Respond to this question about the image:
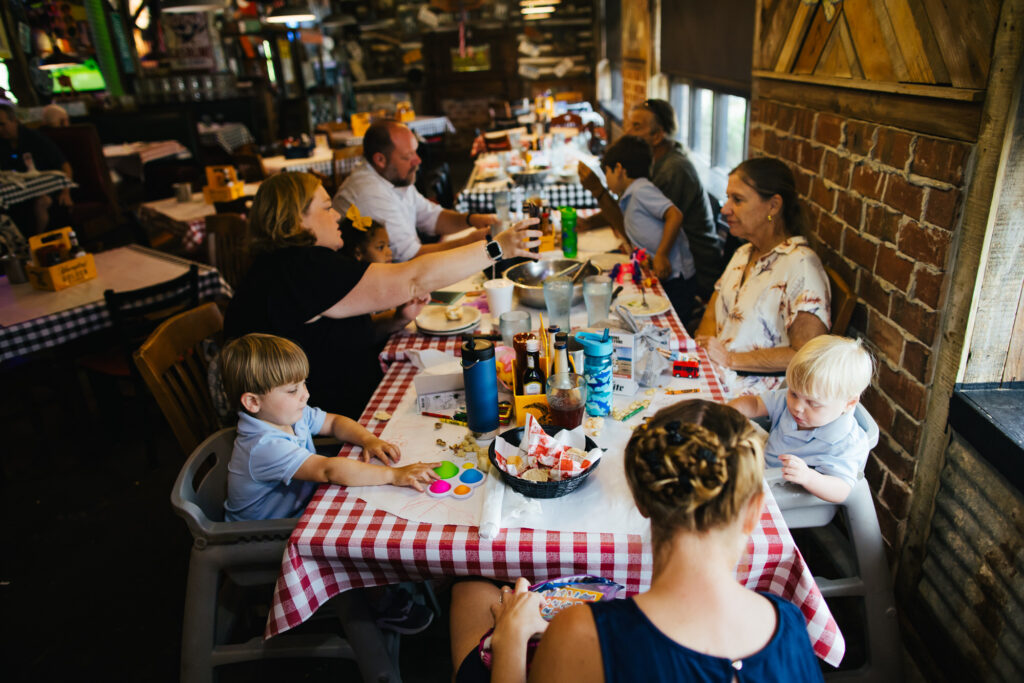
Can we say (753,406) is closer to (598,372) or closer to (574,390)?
(598,372)

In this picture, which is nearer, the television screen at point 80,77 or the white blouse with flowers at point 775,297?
the white blouse with flowers at point 775,297

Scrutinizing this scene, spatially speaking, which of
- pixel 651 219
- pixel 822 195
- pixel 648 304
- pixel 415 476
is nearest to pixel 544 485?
pixel 415 476

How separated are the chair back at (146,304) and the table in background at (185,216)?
1.41 metres

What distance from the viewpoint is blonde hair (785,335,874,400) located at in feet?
5.28

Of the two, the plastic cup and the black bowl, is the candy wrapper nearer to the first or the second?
the black bowl

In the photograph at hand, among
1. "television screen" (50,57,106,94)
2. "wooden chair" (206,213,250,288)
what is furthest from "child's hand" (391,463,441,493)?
"television screen" (50,57,106,94)

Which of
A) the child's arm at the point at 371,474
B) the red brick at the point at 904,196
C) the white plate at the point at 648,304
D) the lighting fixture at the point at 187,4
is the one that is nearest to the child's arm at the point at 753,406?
the white plate at the point at 648,304

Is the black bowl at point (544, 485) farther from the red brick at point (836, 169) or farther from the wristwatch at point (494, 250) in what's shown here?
the red brick at point (836, 169)

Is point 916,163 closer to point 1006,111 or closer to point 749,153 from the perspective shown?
point 1006,111

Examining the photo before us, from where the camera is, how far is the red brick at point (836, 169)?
7.59 feet

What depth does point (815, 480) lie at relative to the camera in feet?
5.29

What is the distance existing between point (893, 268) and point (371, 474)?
64.3 inches

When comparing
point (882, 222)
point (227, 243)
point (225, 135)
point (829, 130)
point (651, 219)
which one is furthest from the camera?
point (225, 135)

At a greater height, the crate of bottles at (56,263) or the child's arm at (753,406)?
the crate of bottles at (56,263)
